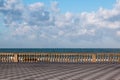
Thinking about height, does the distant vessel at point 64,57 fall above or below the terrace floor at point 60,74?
above

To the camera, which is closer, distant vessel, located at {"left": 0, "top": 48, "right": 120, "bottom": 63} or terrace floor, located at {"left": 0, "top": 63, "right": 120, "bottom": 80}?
terrace floor, located at {"left": 0, "top": 63, "right": 120, "bottom": 80}

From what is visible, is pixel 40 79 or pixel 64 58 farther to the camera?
pixel 64 58

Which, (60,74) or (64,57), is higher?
(64,57)

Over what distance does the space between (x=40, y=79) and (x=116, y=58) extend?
17507mm

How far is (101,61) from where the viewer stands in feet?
112

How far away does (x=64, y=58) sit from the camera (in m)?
35.4

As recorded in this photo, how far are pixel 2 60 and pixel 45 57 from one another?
4.43 meters

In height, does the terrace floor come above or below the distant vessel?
below

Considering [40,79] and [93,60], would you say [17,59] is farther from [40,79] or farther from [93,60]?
[40,79]

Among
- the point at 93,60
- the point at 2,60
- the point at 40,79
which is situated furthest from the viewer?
the point at 2,60

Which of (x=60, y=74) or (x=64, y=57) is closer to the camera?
(x=60, y=74)

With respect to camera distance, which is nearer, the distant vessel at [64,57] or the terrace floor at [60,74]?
the terrace floor at [60,74]

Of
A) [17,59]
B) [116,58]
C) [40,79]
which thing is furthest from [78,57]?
[40,79]

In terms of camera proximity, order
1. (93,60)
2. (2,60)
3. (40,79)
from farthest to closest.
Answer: (2,60)
(93,60)
(40,79)
